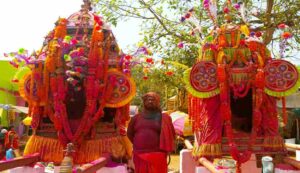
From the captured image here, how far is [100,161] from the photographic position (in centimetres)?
440

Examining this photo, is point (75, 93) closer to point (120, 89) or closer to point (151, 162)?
point (120, 89)

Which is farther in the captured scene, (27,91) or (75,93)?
(75,93)

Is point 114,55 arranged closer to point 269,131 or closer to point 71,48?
point 71,48

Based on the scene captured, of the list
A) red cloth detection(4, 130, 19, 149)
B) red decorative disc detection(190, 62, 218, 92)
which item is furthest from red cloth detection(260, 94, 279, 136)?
red cloth detection(4, 130, 19, 149)

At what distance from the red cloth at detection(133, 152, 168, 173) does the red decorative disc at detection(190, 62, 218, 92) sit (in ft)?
3.68

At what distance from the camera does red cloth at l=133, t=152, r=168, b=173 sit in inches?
217

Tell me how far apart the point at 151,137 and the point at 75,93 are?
1.27m

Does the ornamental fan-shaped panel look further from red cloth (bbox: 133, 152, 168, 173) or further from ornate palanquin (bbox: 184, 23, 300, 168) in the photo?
red cloth (bbox: 133, 152, 168, 173)

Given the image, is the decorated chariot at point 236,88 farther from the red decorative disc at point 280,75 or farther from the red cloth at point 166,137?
the red cloth at point 166,137

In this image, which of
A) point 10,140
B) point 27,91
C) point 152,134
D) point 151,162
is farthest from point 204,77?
point 10,140

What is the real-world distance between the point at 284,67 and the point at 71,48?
301 cm

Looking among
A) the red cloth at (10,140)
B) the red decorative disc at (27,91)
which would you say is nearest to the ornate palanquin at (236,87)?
the red decorative disc at (27,91)

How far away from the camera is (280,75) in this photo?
5496 millimetres

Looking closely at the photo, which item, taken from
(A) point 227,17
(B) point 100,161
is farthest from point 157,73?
(B) point 100,161
